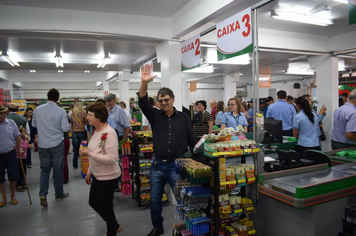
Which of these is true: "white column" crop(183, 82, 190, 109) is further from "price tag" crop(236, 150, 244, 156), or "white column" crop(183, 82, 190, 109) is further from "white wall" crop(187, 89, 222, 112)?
"price tag" crop(236, 150, 244, 156)

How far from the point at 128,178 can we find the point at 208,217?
2.37 m

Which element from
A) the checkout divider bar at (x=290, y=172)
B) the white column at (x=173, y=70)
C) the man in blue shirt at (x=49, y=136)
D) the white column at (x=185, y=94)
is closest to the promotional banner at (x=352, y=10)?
the checkout divider bar at (x=290, y=172)

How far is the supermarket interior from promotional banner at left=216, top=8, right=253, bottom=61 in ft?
0.07

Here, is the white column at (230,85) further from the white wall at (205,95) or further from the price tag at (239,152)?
the price tag at (239,152)

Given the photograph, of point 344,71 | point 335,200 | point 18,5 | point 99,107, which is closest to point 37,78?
point 18,5

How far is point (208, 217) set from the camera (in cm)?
273

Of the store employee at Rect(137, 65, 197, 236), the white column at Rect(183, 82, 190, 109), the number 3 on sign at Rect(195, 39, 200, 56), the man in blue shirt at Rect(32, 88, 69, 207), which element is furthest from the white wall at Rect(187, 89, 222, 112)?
the store employee at Rect(137, 65, 197, 236)

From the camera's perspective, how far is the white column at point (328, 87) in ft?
23.7

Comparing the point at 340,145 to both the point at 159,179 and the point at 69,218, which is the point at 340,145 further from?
the point at 69,218

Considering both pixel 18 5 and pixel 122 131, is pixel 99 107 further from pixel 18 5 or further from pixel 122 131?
pixel 18 5

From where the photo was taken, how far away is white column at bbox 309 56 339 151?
23.7 ft

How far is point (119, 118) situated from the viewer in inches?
197

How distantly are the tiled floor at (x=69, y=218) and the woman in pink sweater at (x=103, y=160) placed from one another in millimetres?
766

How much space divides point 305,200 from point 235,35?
2212mm
